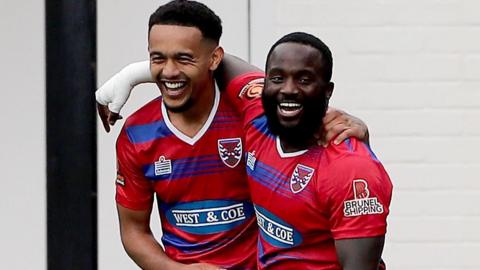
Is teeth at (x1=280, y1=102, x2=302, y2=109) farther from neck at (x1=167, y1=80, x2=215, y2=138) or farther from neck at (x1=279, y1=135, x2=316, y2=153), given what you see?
neck at (x1=167, y1=80, x2=215, y2=138)

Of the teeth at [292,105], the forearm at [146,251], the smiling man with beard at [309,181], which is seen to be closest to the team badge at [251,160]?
the smiling man with beard at [309,181]

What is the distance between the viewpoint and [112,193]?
6.24 m

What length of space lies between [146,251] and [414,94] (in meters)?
1.98

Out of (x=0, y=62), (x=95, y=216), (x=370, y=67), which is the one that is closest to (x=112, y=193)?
(x=0, y=62)

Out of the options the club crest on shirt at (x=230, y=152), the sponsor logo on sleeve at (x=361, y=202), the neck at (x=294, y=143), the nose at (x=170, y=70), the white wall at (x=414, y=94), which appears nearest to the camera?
the sponsor logo on sleeve at (x=361, y=202)

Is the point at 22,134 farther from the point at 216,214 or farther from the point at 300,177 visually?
the point at 300,177

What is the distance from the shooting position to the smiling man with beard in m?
3.83

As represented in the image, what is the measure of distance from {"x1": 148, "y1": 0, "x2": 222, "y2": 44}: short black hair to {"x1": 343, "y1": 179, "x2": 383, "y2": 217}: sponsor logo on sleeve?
79 centimetres

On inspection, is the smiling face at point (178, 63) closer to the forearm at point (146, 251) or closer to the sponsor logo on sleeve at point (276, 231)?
the sponsor logo on sleeve at point (276, 231)

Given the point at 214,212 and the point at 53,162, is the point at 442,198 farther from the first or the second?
the point at 53,162

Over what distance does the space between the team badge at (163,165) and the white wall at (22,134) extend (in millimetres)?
1799

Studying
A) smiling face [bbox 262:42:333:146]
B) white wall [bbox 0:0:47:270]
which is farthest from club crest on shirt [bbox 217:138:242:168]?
white wall [bbox 0:0:47:270]

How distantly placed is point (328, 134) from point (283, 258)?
0.39 meters

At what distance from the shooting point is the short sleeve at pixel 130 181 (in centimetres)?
449
